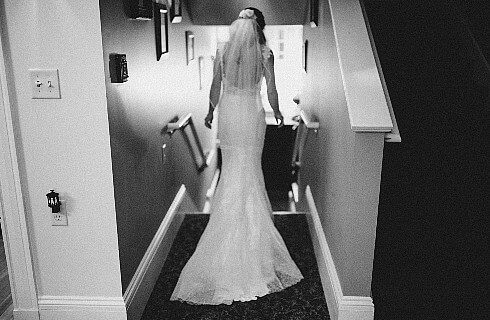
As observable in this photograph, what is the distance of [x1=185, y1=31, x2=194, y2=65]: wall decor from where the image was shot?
4.25 m

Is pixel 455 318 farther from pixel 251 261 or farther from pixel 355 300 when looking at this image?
pixel 251 261

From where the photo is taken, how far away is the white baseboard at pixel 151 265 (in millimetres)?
2535

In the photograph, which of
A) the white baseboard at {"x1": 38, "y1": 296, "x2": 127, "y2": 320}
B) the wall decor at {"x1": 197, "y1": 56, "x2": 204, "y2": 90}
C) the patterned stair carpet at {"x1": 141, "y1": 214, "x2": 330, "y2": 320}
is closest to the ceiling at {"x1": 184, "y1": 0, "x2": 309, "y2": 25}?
the wall decor at {"x1": 197, "y1": 56, "x2": 204, "y2": 90}

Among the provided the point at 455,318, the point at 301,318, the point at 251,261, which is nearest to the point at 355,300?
the point at 301,318

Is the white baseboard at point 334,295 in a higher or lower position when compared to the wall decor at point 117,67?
lower

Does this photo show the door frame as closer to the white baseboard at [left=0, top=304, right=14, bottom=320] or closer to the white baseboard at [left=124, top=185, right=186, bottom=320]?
the white baseboard at [left=0, top=304, right=14, bottom=320]

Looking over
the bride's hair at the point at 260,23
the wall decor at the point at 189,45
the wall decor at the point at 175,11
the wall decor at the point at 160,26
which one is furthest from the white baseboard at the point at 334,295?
the wall decor at the point at 189,45

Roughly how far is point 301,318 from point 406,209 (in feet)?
3.03

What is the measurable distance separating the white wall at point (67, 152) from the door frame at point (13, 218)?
3 centimetres

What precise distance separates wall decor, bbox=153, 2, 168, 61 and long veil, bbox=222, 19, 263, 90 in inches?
16.5

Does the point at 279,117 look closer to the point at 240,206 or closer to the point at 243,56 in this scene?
the point at 243,56

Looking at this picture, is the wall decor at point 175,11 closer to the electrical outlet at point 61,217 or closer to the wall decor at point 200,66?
the wall decor at point 200,66

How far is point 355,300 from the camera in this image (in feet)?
7.97

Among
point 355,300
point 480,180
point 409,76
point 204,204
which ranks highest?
point 409,76
